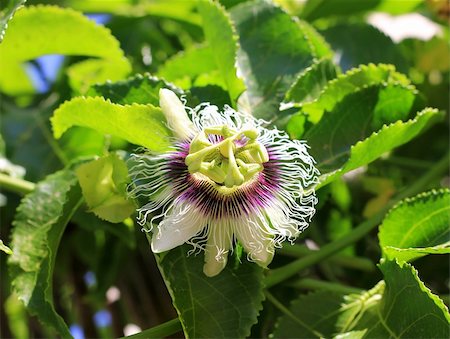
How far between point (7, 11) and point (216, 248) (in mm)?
302

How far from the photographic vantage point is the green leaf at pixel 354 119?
804 millimetres

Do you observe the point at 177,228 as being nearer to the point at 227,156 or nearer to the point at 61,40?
the point at 227,156

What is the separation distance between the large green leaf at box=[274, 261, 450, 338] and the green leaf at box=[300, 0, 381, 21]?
1.91 ft

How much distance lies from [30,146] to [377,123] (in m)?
0.53

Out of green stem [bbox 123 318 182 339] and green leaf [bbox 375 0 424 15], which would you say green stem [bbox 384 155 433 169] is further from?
green stem [bbox 123 318 182 339]

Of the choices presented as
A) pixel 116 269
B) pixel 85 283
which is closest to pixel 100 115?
pixel 116 269

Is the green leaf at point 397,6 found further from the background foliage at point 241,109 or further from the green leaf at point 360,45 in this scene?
the green leaf at point 360,45

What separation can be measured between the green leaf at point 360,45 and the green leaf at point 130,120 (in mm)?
452

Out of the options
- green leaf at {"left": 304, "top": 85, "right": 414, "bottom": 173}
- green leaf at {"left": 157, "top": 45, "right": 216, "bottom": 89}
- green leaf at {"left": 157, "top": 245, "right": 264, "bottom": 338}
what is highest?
green leaf at {"left": 157, "top": 45, "right": 216, "bottom": 89}

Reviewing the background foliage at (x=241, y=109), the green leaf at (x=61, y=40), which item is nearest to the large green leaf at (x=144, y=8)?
the background foliage at (x=241, y=109)

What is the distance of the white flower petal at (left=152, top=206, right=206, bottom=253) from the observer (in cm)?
67

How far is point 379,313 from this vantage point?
757 mm

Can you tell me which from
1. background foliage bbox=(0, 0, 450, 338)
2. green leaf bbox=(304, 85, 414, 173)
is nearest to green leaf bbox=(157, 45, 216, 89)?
background foliage bbox=(0, 0, 450, 338)

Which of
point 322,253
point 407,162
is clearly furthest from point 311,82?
point 407,162
